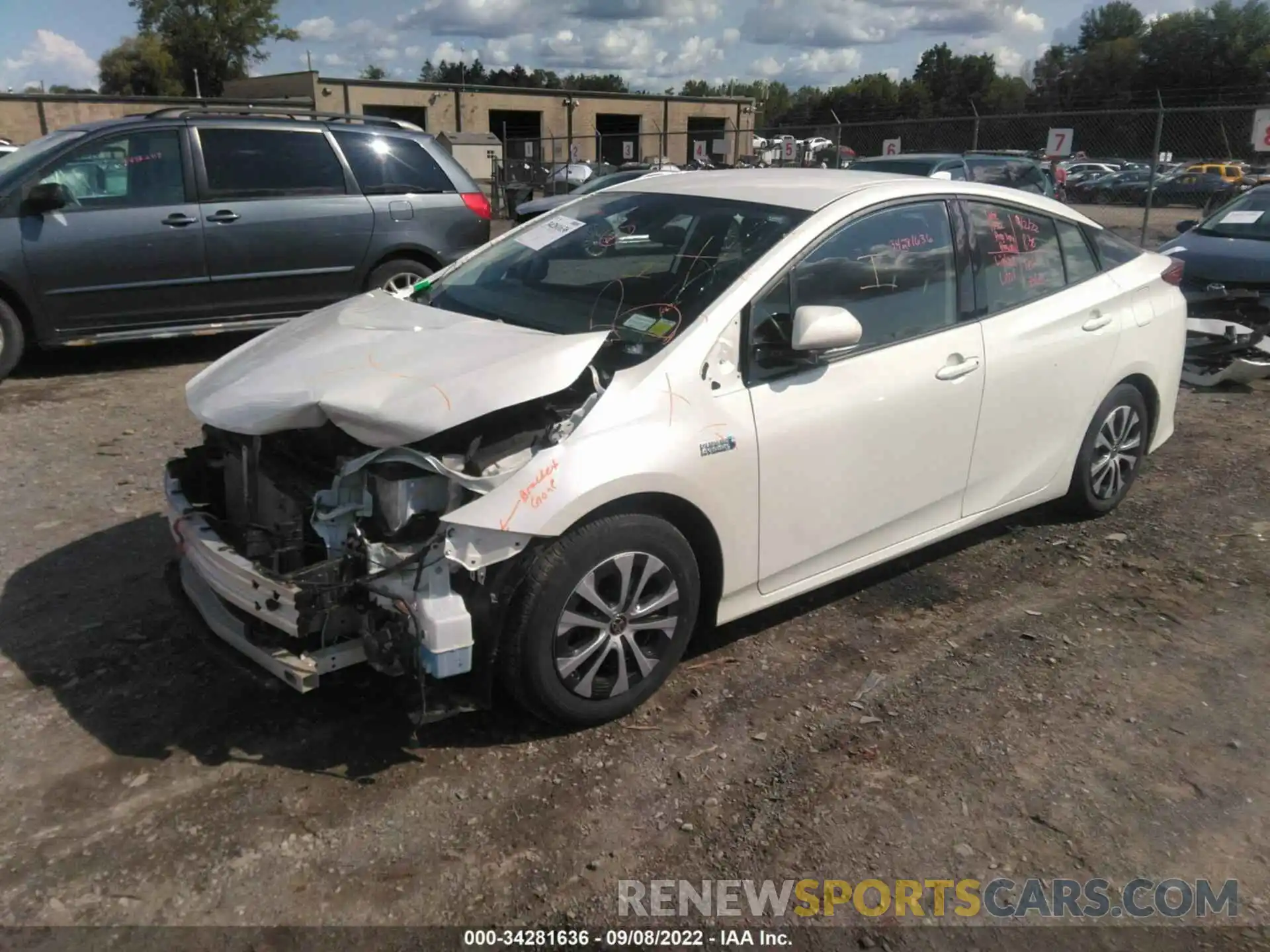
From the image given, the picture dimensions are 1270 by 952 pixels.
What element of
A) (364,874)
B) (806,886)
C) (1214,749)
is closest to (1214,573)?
(1214,749)

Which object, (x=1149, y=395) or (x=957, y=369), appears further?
(x=1149, y=395)

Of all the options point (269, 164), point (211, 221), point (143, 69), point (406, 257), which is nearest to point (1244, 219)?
point (406, 257)

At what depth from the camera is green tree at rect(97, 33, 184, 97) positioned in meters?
70.9

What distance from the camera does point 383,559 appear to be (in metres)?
2.89

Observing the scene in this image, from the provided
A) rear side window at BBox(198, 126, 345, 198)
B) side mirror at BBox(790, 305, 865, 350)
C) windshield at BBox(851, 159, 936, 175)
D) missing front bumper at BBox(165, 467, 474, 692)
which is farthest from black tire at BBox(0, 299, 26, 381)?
windshield at BBox(851, 159, 936, 175)

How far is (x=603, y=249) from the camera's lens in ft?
13.3

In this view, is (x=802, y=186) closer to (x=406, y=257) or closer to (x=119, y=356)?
(x=406, y=257)

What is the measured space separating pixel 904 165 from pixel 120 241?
9.20 metres

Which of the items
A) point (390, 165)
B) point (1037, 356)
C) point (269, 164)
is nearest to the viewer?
point (1037, 356)

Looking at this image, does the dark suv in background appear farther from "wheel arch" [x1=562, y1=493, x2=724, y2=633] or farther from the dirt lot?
"wheel arch" [x1=562, y1=493, x2=724, y2=633]

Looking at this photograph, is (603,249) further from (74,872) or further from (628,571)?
(74,872)

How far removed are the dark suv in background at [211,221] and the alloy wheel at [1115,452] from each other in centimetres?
553

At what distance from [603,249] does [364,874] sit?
248cm

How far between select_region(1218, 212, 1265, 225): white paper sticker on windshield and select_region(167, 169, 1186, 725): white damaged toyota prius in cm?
599
